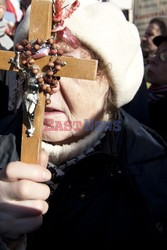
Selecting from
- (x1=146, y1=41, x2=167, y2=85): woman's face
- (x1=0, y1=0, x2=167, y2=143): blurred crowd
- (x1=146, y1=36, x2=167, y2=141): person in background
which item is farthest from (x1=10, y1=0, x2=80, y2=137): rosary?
(x1=146, y1=41, x2=167, y2=85): woman's face

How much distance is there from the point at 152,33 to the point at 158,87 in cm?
115

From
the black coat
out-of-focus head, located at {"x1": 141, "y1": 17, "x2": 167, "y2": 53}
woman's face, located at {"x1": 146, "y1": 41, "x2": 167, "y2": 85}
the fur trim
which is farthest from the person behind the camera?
out-of-focus head, located at {"x1": 141, "y1": 17, "x2": 167, "y2": 53}

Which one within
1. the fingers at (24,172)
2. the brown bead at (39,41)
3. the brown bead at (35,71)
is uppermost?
the brown bead at (39,41)

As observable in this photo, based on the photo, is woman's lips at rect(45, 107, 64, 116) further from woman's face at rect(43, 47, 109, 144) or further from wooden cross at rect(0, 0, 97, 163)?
wooden cross at rect(0, 0, 97, 163)

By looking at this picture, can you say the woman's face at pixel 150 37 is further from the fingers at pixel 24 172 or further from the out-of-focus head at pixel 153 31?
the fingers at pixel 24 172

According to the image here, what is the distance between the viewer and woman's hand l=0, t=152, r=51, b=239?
49.3 inches

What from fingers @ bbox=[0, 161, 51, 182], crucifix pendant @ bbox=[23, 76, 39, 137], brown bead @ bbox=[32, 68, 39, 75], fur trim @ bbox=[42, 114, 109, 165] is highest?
brown bead @ bbox=[32, 68, 39, 75]

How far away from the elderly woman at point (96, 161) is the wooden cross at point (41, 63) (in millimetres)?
265

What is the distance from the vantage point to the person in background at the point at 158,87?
2864 mm

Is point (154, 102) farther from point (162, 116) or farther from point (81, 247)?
point (81, 247)

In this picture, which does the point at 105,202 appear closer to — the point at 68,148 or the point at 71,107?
the point at 68,148

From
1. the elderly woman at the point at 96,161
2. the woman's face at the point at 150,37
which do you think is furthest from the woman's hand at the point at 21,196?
the woman's face at the point at 150,37

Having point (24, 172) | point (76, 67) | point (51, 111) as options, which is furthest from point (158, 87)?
point (24, 172)

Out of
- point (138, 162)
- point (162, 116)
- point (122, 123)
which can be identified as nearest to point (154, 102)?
point (162, 116)
